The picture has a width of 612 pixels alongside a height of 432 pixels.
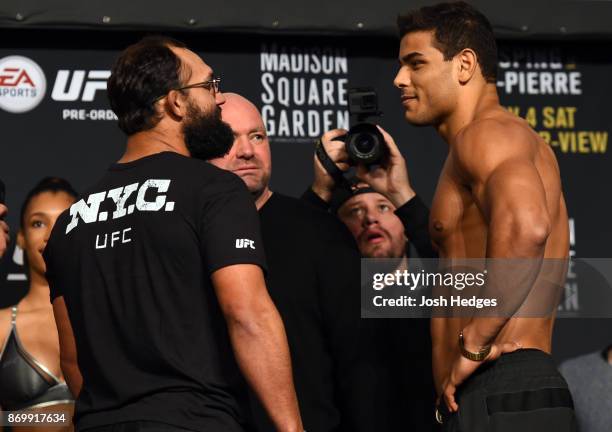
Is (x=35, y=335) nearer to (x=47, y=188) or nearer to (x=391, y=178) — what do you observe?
(x=47, y=188)

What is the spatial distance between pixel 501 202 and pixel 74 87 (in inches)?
69.1

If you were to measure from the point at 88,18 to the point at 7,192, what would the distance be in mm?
620

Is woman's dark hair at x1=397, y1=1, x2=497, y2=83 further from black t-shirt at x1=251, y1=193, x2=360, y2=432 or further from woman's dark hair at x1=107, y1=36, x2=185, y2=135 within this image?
woman's dark hair at x1=107, y1=36, x2=185, y2=135

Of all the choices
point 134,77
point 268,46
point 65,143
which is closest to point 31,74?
point 65,143

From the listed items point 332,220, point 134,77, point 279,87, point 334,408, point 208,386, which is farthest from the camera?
point 279,87

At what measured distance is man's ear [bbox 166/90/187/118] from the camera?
1.97 m

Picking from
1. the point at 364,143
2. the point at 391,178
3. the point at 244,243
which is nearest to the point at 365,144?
the point at 364,143

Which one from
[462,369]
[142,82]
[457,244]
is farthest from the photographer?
[457,244]

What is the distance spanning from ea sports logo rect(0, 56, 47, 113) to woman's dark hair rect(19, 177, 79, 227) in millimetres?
248

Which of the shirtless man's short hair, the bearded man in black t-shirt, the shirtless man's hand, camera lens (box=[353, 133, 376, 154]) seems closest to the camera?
camera lens (box=[353, 133, 376, 154])

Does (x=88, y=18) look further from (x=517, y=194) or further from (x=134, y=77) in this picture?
(x=517, y=194)

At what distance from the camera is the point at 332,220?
109 inches

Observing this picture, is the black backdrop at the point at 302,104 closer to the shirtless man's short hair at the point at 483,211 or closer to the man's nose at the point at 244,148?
the man's nose at the point at 244,148

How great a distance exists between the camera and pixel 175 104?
1.97 m
